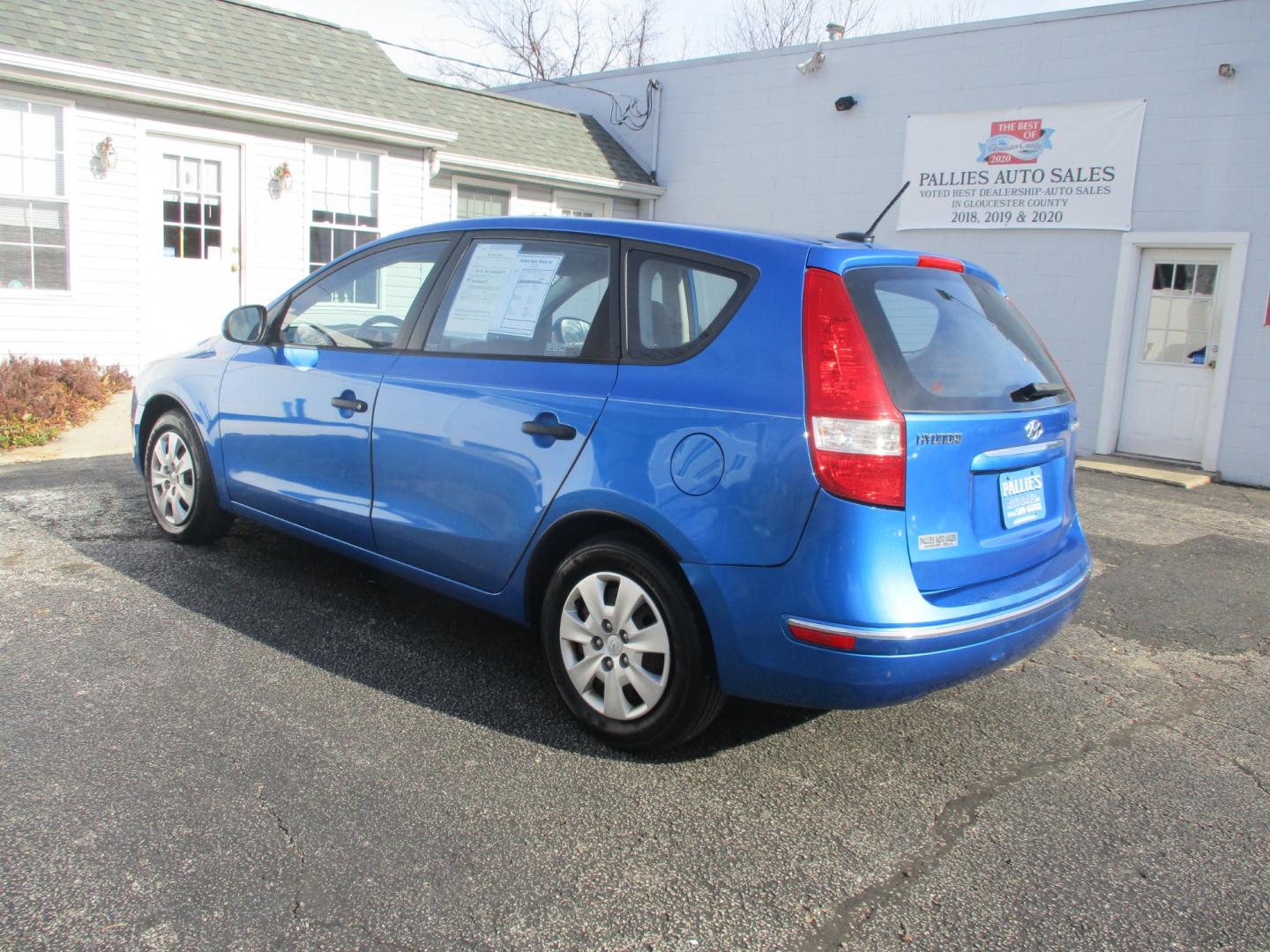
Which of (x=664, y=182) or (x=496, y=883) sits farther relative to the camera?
(x=664, y=182)

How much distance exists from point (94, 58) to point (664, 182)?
8138 mm

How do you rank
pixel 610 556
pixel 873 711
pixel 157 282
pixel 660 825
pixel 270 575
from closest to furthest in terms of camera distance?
pixel 660 825 < pixel 610 556 < pixel 873 711 < pixel 270 575 < pixel 157 282

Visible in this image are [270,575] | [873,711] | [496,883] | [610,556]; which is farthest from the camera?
[270,575]

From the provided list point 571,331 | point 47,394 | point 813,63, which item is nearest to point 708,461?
point 571,331

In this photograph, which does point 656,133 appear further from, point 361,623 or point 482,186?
point 361,623

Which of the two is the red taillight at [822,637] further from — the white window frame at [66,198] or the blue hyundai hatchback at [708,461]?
the white window frame at [66,198]

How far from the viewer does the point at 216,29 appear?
1183 centimetres

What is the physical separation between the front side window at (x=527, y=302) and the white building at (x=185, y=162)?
809 cm

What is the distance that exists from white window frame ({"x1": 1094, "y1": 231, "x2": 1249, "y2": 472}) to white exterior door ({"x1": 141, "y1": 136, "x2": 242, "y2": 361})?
9614mm

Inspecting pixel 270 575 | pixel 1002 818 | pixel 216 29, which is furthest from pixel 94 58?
pixel 1002 818

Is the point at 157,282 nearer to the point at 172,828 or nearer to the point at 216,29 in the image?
the point at 216,29

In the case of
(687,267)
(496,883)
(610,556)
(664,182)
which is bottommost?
(496,883)

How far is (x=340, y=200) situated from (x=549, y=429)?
10174mm

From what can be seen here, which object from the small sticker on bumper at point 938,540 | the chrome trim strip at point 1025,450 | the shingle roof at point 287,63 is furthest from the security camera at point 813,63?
the small sticker on bumper at point 938,540
